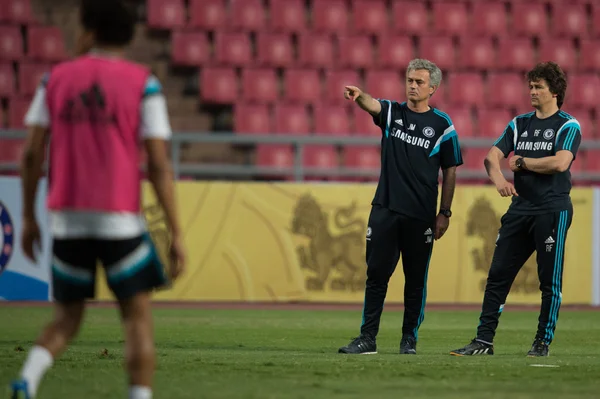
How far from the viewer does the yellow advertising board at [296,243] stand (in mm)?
12539

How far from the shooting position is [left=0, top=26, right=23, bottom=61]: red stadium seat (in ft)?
53.1

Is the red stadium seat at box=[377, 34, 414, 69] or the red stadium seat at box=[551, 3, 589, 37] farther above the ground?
the red stadium seat at box=[551, 3, 589, 37]

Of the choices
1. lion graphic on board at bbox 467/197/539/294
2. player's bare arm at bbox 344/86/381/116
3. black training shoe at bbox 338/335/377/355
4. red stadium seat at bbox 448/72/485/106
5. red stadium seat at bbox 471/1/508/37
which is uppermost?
red stadium seat at bbox 471/1/508/37

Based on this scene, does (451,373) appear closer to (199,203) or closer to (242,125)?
(199,203)

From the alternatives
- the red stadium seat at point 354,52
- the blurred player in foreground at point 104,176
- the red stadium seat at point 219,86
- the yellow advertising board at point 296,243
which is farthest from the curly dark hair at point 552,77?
the red stadium seat at point 354,52

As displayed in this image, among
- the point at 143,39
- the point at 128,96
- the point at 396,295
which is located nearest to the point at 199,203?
the point at 396,295

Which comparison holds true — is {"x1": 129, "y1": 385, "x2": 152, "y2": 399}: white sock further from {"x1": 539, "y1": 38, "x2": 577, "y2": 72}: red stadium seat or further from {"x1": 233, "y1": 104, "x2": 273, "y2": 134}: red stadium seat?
{"x1": 539, "y1": 38, "x2": 577, "y2": 72}: red stadium seat

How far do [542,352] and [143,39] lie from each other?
10.9 metres

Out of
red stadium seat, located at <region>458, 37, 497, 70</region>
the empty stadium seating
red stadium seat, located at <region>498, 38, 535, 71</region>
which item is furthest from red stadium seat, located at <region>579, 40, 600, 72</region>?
red stadium seat, located at <region>458, 37, 497, 70</region>

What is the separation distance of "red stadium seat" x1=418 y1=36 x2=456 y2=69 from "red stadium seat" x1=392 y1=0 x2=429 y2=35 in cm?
32

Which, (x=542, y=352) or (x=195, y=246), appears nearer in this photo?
(x=542, y=352)

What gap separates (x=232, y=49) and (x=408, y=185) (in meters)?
9.48

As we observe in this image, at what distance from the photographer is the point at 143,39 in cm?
1728

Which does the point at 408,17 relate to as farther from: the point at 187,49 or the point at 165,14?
the point at 165,14
